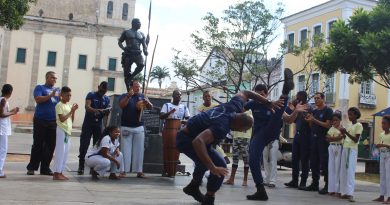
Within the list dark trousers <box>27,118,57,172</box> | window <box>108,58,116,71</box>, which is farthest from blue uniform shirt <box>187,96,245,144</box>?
window <box>108,58,116,71</box>

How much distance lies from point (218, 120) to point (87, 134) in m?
4.46

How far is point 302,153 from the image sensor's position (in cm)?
935

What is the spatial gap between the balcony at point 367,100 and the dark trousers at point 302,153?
29.2m

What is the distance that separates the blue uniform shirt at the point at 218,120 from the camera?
217 inches

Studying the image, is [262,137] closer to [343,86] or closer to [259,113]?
[259,113]

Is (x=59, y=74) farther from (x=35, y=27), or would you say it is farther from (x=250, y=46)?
(x=250, y=46)

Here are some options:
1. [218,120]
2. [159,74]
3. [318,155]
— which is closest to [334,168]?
[318,155]

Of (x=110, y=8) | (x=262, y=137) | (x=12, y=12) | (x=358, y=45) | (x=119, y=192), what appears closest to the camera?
(x=119, y=192)

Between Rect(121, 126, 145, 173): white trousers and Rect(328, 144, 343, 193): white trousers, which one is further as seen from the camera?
Rect(121, 126, 145, 173): white trousers

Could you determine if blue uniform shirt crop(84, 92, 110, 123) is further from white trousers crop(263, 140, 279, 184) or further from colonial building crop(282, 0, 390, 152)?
colonial building crop(282, 0, 390, 152)

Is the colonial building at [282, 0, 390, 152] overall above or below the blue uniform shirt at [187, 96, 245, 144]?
above

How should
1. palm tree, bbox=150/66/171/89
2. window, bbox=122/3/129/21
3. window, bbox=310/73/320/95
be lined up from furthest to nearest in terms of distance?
1. palm tree, bbox=150/66/171/89
2. window, bbox=122/3/129/21
3. window, bbox=310/73/320/95

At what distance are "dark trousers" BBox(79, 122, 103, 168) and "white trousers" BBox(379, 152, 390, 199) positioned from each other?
526cm

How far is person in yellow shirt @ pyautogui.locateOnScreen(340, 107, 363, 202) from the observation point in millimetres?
8031
